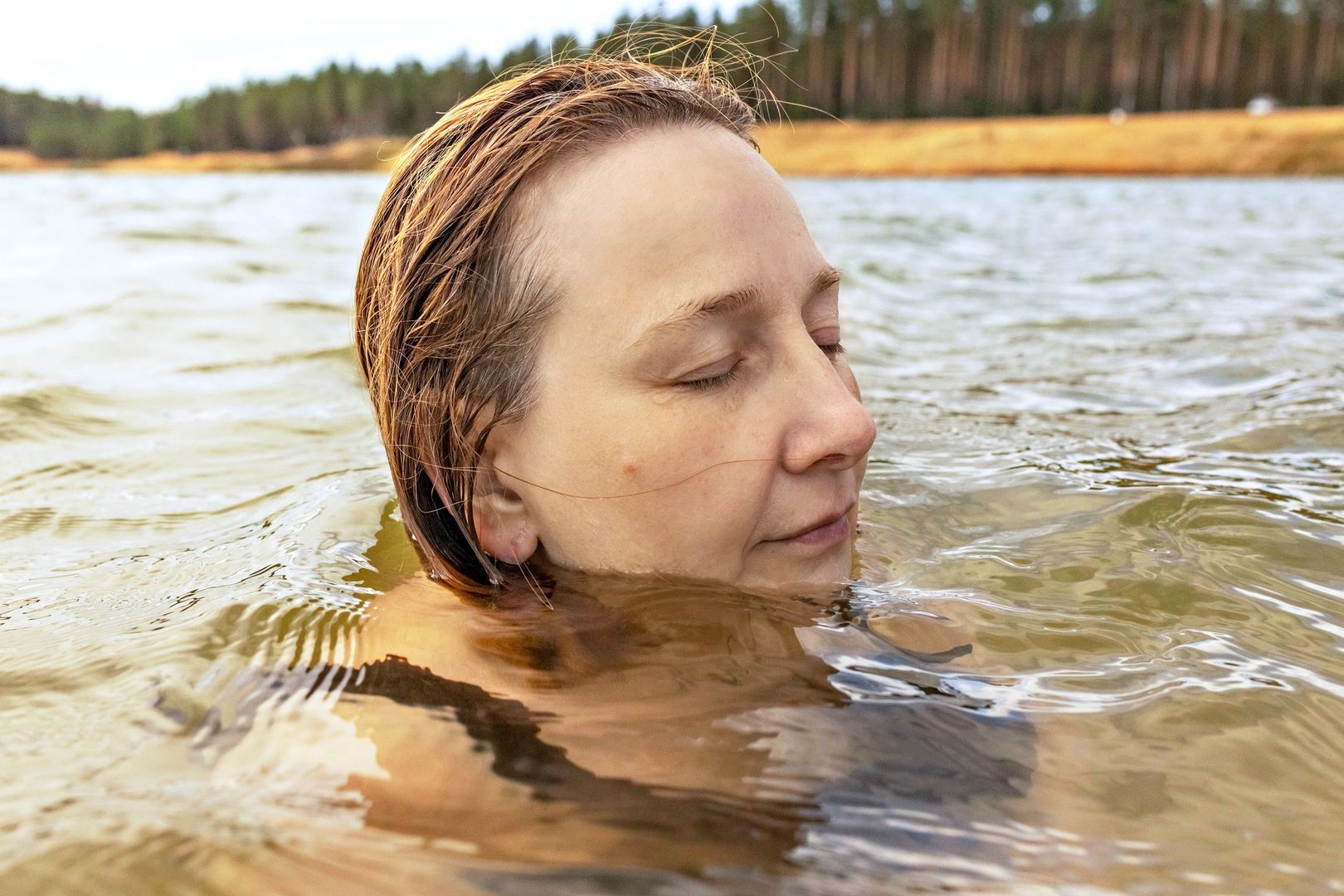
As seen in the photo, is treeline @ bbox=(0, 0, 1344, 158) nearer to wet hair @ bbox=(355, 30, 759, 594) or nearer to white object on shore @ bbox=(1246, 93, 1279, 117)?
white object on shore @ bbox=(1246, 93, 1279, 117)

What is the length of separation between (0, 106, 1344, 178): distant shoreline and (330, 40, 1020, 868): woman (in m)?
27.6

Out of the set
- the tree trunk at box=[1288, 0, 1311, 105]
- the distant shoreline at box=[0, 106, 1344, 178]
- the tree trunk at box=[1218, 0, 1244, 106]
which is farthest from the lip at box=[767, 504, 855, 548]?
the tree trunk at box=[1288, 0, 1311, 105]

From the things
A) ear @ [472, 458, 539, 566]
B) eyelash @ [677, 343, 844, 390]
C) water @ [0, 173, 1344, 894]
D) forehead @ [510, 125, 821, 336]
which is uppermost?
forehead @ [510, 125, 821, 336]

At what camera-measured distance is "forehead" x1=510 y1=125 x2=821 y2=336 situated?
1.84 m

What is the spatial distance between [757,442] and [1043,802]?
2.27 feet

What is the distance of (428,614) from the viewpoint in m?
1.97

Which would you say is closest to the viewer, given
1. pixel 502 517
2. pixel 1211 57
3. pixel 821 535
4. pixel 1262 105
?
pixel 821 535

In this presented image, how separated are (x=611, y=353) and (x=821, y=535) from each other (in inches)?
18.6

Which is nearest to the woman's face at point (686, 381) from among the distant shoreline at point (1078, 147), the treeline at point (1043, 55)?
the distant shoreline at point (1078, 147)

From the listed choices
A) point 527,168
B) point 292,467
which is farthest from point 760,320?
point 292,467

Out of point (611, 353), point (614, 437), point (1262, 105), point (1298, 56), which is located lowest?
point (614, 437)

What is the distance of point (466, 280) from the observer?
6.50 ft

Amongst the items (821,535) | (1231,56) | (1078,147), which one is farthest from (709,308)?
(1231,56)

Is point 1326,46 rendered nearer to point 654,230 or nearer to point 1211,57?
Answer: point 1211,57
